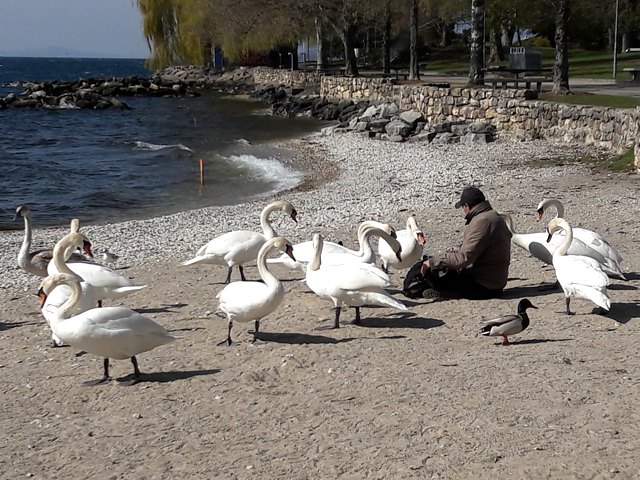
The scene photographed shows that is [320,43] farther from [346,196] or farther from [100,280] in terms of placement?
[100,280]

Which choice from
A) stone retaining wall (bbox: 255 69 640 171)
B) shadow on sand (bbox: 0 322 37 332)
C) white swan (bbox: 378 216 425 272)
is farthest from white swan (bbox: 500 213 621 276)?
stone retaining wall (bbox: 255 69 640 171)

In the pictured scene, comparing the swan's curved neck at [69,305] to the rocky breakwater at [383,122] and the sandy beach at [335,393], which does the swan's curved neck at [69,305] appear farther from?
the rocky breakwater at [383,122]

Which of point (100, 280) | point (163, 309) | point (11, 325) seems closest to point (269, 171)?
point (163, 309)

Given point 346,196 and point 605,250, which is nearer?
point 605,250

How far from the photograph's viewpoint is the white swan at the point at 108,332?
21.9 feet

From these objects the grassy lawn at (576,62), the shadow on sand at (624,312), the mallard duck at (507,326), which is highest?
the grassy lawn at (576,62)

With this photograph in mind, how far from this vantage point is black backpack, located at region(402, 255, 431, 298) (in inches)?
357

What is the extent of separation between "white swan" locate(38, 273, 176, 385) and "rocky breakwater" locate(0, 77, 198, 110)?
50205 millimetres

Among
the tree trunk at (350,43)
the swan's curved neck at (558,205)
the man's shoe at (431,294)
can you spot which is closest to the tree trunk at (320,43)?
the tree trunk at (350,43)

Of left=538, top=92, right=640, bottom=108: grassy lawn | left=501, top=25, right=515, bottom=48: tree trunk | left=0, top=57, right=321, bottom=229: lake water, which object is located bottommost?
left=0, top=57, right=321, bottom=229: lake water

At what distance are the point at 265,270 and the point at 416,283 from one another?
1.98m

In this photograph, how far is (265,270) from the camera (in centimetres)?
779

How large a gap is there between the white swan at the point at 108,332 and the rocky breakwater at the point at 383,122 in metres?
20.3

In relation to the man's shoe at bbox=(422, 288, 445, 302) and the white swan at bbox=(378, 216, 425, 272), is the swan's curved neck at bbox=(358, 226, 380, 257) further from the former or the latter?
the man's shoe at bbox=(422, 288, 445, 302)
